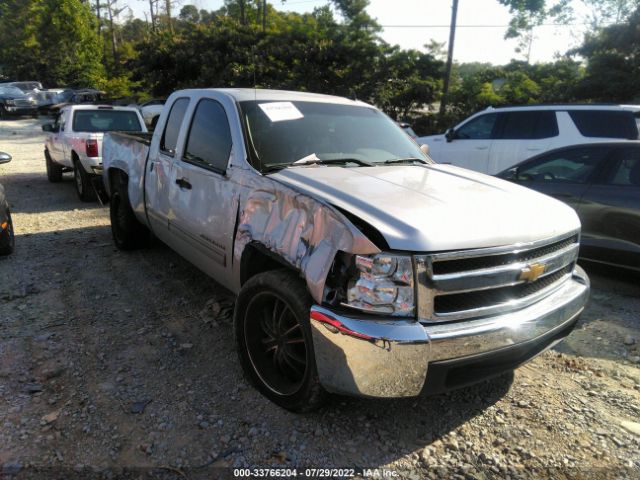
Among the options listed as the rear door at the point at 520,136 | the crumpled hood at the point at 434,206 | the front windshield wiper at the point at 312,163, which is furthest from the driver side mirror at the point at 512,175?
the rear door at the point at 520,136

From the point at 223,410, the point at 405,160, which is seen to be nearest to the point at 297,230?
the point at 223,410

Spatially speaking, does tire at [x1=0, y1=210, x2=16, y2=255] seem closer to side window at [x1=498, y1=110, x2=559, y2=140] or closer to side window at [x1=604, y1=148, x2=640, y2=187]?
side window at [x1=604, y1=148, x2=640, y2=187]

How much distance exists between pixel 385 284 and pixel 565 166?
4015 mm

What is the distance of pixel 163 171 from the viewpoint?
433 cm

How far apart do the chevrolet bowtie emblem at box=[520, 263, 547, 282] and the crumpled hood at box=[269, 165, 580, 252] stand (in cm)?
15

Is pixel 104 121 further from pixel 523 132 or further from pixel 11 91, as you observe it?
pixel 11 91

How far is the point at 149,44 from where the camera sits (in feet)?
88.2

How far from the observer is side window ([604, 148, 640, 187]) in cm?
469

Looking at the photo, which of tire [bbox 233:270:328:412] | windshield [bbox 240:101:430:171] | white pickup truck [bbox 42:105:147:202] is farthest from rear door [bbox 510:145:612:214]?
white pickup truck [bbox 42:105:147:202]

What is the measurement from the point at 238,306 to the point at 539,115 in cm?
740

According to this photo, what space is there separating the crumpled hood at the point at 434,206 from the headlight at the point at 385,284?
0.08 meters

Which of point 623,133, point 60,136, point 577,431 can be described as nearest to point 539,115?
point 623,133

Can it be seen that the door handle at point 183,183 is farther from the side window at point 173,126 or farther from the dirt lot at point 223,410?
the dirt lot at point 223,410

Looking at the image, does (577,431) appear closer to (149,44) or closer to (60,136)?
(60,136)
